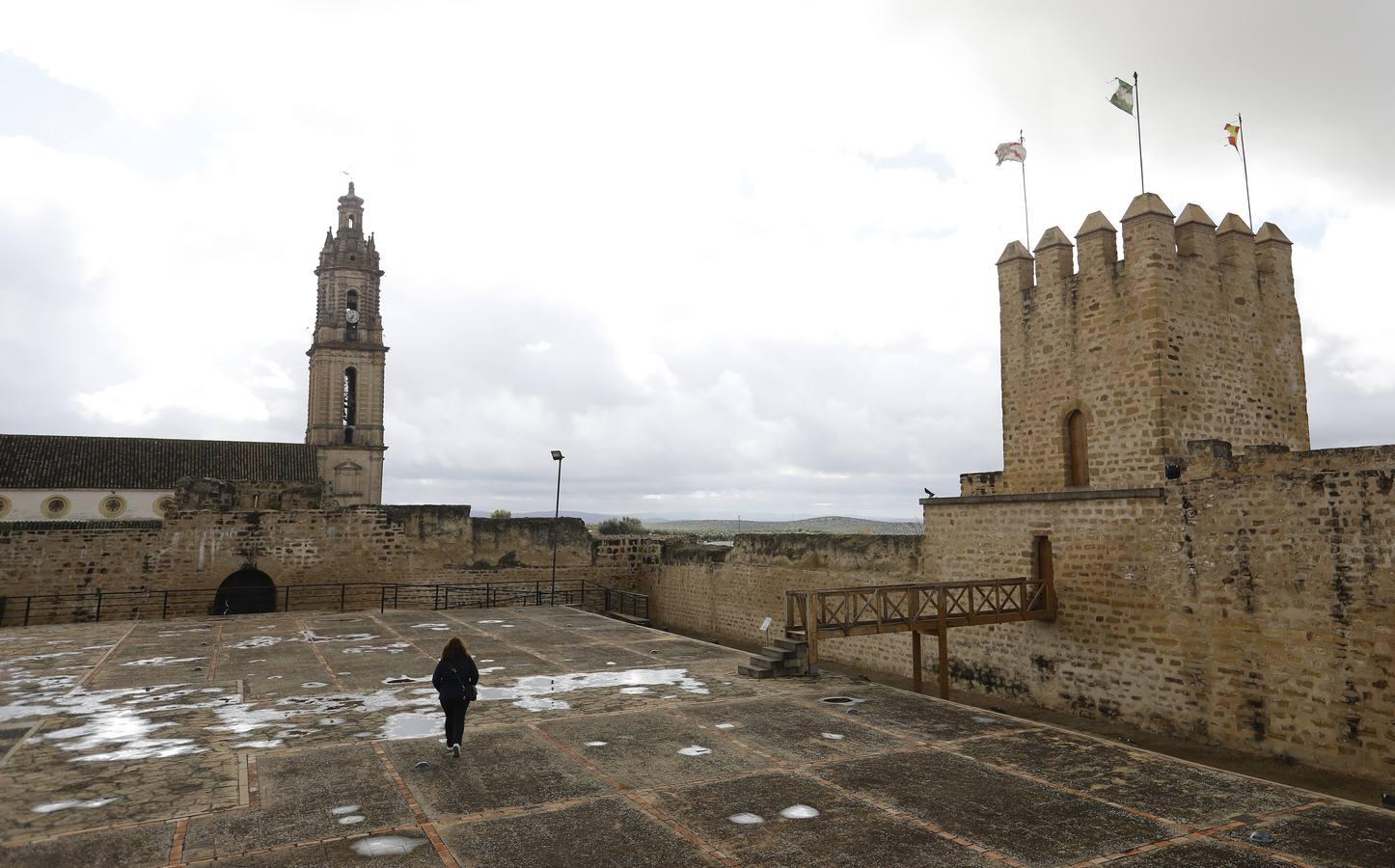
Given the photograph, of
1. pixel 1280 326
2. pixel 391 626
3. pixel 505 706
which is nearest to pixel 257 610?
pixel 391 626

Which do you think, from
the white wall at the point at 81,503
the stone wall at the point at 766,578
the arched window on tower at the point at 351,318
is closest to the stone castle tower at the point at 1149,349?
the stone wall at the point at 766,578

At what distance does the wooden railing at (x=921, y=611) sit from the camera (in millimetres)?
11328

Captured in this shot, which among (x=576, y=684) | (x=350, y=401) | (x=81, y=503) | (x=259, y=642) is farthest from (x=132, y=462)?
(x=576, y=684)

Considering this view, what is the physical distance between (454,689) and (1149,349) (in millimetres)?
10849

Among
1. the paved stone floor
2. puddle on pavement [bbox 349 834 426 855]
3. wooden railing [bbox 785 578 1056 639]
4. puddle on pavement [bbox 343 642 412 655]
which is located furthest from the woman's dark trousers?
puddle on pavement [bbox 343 642 412 655]

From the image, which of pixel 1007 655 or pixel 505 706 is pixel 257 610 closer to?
pixel 505 706

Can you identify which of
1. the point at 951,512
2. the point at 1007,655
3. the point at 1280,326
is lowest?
the point at 1007,655

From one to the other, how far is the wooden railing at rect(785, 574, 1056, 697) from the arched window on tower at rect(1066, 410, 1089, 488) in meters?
1.80

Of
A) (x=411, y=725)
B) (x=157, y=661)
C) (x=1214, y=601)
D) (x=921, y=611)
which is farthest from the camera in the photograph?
(x=921, y=611)

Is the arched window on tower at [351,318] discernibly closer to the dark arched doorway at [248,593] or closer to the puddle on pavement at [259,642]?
the dark arched doorway at [248,593]

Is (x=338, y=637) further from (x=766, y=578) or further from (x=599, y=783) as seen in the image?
(x=599, y=783)

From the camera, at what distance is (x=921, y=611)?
1280 centimetres

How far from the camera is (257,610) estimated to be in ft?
67.6

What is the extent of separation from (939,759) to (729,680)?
396 centimetres
